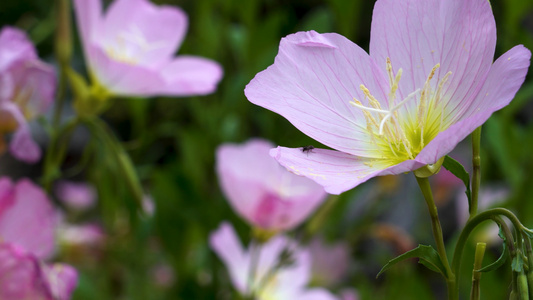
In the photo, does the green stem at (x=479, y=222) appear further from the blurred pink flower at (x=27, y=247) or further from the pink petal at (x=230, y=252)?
the pink petal at (x=230, y=252)

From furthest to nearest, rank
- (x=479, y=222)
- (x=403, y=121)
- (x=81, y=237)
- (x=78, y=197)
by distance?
1. (x=78, y=197)
2. (x=81, y=237)
3. (x=403, y=121)
4. (x=479, y=222)

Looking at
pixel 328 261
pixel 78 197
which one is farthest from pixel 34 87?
pixel 78 197

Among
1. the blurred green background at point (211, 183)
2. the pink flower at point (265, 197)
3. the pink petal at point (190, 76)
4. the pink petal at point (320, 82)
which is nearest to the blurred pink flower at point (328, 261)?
the blurred green background at point (211, 183)

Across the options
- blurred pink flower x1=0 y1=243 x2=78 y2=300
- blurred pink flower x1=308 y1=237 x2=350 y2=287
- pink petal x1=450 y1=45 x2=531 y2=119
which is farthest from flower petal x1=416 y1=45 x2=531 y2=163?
blurred pink flower x1=308 y1=237 x2=350 y2=287

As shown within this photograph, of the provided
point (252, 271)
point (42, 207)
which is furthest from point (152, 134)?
point (42, 207)

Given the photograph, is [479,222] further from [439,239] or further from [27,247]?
[27,247]
